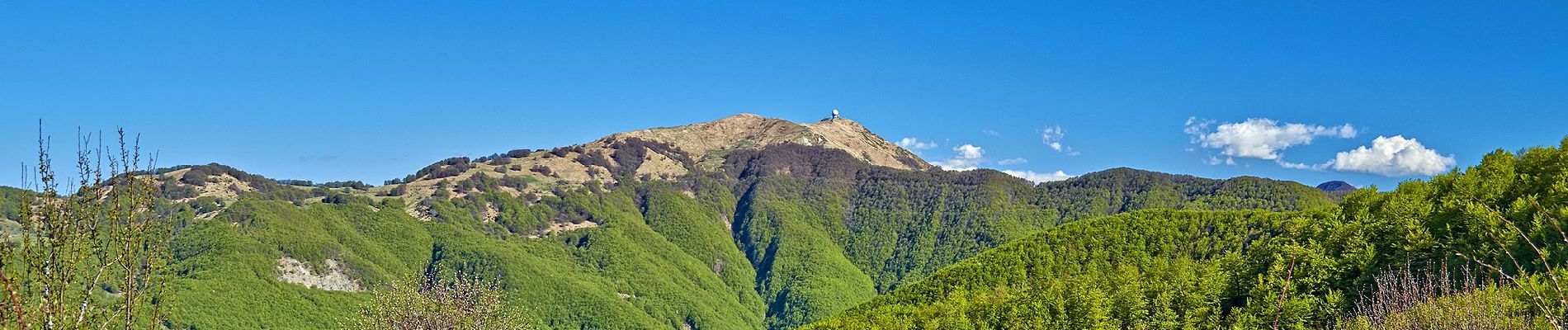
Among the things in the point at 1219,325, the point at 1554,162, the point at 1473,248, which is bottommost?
the point at 1219,325

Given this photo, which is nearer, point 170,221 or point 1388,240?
point 170,221

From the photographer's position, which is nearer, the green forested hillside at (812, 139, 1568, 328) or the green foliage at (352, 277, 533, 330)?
the green forested hillside at (812, 139, 1568, 328)

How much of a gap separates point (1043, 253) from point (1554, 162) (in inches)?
1837

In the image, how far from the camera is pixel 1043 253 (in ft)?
322

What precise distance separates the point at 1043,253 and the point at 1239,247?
17.8m

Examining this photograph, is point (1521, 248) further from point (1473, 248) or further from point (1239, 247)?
point (1239, 247)

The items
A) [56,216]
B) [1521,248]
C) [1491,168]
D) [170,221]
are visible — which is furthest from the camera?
[1491,168]

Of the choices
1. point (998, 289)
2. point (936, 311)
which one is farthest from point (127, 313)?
point (998, 289)

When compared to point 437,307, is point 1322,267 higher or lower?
higher

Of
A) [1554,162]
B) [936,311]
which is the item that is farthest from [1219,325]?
[936,311]

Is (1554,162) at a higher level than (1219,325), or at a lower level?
higher

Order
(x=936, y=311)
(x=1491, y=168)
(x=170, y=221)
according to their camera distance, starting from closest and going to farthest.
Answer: (x=170, y=221)
(x=1491, y=168)
(x=936, y=311)

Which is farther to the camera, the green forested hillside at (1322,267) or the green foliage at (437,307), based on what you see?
the green foliage at (437,307)

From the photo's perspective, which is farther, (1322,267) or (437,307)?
(1322,267)
